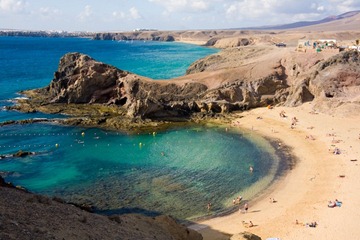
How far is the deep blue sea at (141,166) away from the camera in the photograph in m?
34.1

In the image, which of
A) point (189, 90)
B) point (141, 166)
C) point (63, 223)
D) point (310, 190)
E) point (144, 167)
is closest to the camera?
point (63, 223)

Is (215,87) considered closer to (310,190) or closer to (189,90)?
(189,90)

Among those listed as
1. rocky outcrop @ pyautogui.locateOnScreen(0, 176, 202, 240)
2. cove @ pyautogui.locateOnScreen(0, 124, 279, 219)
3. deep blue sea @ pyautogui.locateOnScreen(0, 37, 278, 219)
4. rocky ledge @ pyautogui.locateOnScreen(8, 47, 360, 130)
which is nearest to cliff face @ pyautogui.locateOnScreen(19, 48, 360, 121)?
rocky ledge @ pyautogui.locateOnScreen(8, 47, 360, 130)

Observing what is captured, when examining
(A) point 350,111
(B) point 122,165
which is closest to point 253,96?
(A) point 350,111

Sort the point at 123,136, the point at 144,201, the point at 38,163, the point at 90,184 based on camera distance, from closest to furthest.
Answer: the point at 144,201 → the point at 90,184 → the point at 38,163 → the point at 123,136

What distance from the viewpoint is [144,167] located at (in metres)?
41.6

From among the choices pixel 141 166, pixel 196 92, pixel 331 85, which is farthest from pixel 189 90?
pixel 141 166

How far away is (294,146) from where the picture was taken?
46.9 m

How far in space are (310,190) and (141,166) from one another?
18177 millimetres

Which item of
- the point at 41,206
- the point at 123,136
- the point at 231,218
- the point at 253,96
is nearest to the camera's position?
the point at 41,206

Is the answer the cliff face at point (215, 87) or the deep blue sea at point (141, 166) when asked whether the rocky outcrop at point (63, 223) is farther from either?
the cliff face at point (215, 87)

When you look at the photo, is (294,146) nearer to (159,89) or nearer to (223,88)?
(223,88)

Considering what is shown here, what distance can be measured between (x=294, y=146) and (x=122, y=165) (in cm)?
2176

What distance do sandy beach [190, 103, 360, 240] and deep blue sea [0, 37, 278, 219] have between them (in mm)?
2496
